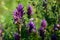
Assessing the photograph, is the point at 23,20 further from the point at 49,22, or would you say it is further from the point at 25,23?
the point at 49,22

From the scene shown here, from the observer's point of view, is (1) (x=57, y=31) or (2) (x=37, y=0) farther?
(2) (x=37, y=0)

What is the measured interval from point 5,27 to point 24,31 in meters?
0.26

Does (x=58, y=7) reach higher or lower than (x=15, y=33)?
higher

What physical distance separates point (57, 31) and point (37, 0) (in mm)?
509

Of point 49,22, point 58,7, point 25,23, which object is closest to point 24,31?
point 25,23

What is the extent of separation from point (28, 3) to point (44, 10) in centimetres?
22

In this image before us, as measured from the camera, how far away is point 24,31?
2.90 m

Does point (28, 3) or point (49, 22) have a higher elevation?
point (28, 3)

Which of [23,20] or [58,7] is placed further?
[58,7]

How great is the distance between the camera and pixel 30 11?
116 inches

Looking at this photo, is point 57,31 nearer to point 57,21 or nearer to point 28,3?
point 57,21

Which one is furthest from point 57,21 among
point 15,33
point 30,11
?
point 15,33

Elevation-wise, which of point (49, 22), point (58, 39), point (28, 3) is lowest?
point (58, 39)

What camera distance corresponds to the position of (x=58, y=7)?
10.2ft
